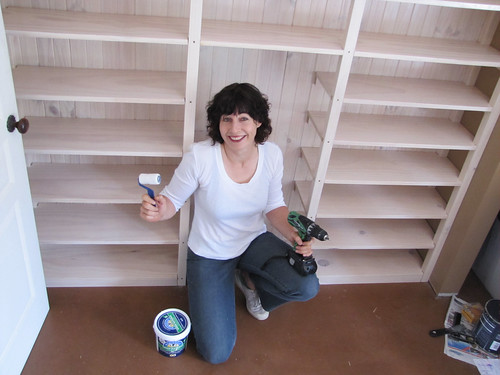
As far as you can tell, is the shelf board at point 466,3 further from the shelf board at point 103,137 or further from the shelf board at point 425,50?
the shelf board at point 103,137

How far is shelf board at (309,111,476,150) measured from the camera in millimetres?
2266

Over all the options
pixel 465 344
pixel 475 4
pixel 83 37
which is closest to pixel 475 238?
pixel 465 344

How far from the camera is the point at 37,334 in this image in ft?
7.24

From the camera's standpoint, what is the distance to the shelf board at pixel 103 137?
6.79 feet

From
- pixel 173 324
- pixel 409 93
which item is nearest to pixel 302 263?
pixel 173 324

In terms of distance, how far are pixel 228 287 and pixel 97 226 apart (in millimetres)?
750

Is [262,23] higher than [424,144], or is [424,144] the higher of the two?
[262,23]

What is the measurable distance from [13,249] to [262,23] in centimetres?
143

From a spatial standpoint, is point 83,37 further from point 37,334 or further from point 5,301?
point 37,334

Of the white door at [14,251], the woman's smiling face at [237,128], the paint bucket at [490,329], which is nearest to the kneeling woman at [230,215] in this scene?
the woman's smiling face at [237,128]

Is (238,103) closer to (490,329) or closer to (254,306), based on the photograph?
(254,306)

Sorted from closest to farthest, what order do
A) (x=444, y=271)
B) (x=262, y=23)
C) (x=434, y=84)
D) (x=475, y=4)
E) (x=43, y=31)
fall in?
(x=43, y=31), (x=475, y=4), (x=262, y=23), (x=434, y=84), (x=444, y=271)

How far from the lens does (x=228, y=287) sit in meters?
2.29

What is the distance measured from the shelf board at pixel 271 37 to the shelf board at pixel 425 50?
5.2 inches
